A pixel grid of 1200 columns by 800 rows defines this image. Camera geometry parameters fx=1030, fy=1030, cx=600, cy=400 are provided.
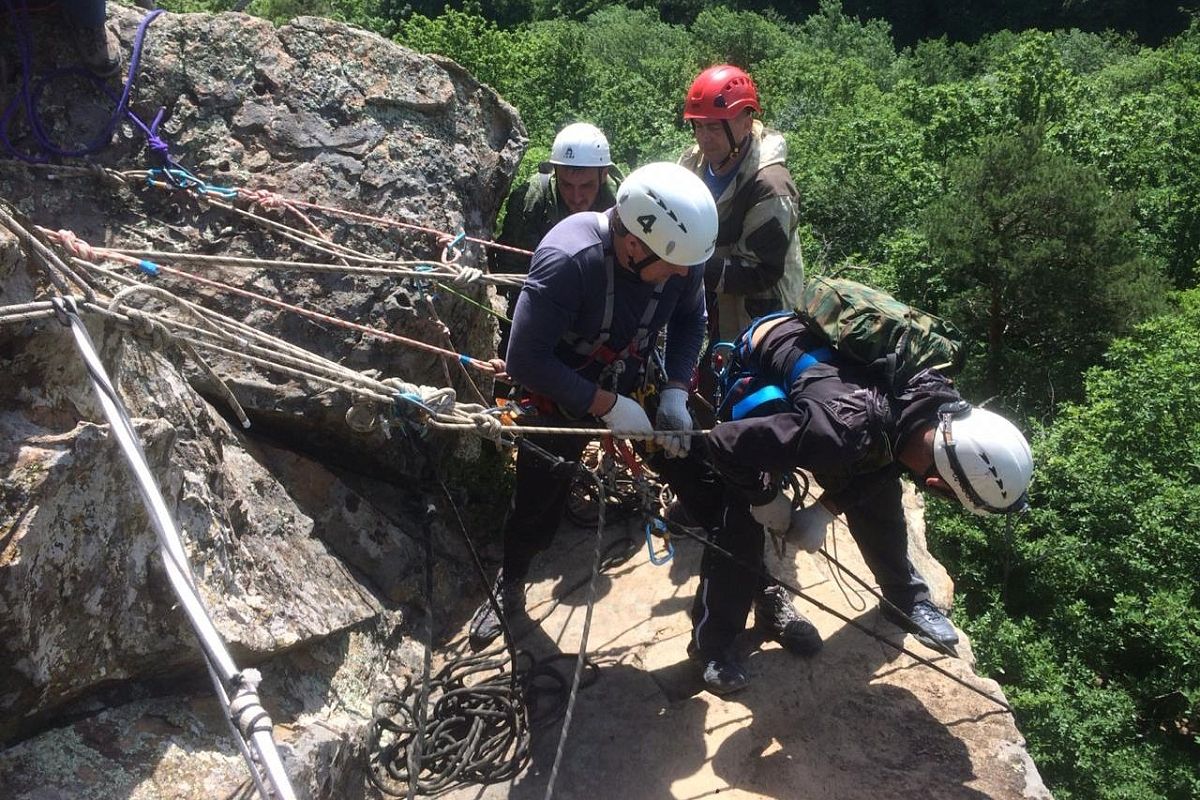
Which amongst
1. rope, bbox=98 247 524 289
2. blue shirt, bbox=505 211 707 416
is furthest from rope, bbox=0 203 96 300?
blue shirt, bbox=505 211 707 416

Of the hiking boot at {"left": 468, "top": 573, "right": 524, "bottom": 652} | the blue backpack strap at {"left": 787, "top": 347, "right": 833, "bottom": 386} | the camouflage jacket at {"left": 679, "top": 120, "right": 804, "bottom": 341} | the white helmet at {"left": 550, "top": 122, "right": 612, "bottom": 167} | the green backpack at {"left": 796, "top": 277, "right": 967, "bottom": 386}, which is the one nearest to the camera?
the green backpack at {"left": 796, "top": 277, "right": 967, "bottom": 386}

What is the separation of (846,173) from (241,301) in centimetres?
826

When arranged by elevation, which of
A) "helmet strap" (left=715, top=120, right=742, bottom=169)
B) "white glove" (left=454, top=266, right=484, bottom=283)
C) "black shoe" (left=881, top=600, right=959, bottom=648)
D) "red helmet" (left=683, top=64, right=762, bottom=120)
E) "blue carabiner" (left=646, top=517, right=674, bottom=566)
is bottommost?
"blue carabiner" (left=646, top=517, right=674, bottom=566)

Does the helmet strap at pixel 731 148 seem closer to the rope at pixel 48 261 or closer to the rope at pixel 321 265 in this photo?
the rope at pixel 321 265

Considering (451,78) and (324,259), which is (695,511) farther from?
(451,78)

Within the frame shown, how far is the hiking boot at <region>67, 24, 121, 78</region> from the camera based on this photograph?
4566 millimetres

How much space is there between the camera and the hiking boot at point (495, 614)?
4.64 metres

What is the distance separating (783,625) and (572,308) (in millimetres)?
1662

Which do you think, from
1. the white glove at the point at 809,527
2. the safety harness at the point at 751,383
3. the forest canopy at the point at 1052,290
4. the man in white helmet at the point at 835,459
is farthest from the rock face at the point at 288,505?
the forest canopy at the point at 1052,290

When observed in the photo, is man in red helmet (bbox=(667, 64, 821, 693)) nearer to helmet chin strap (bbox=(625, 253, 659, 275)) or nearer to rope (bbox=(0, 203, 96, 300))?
helmet chin strap (bbox=(625, 253, 659, 275))

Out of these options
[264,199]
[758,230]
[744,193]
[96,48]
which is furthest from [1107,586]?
[96,48]

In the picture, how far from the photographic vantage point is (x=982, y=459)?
3340mm

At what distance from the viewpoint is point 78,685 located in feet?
9.58

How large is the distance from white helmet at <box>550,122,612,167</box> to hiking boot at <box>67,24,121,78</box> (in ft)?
6.72
